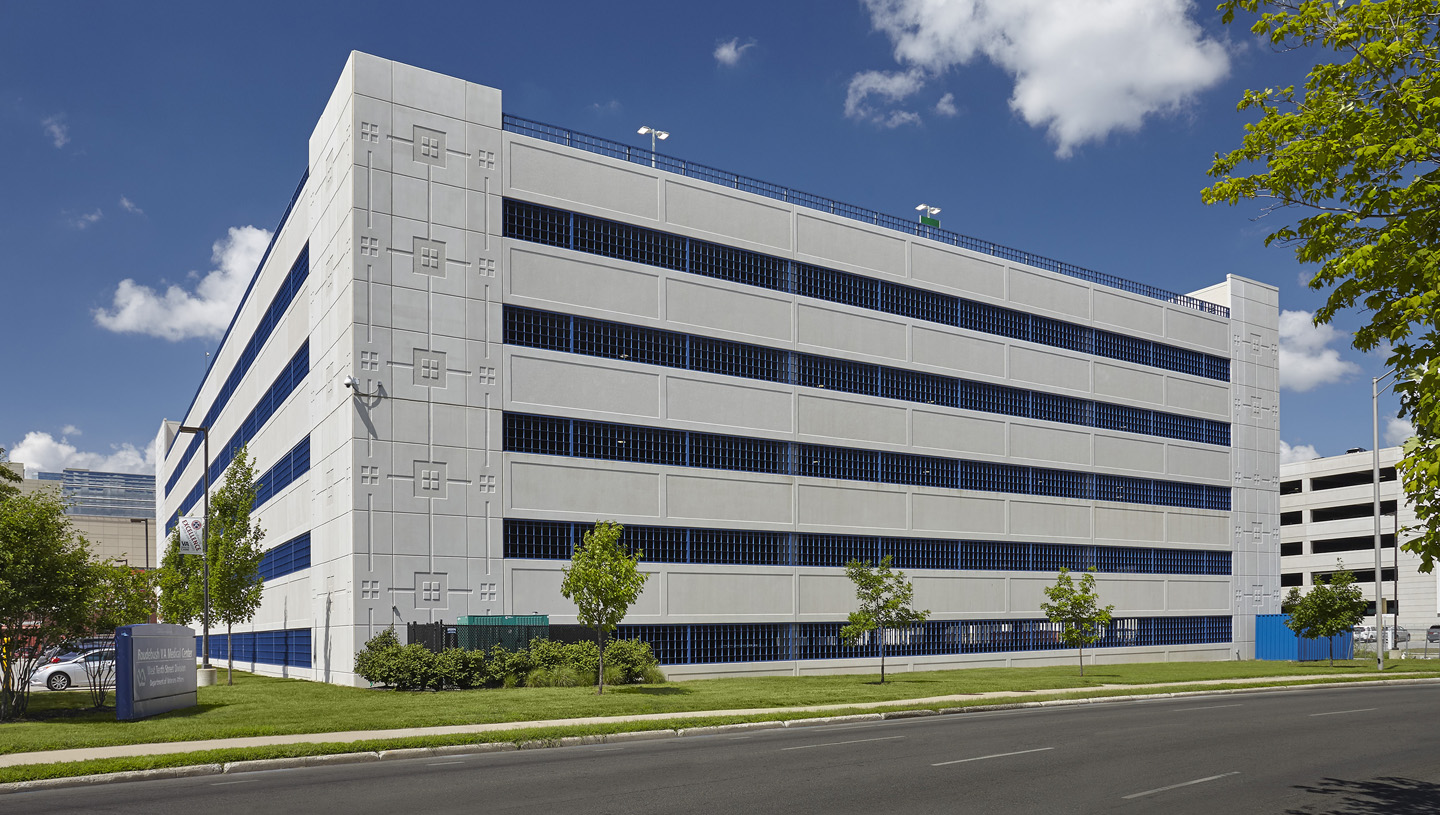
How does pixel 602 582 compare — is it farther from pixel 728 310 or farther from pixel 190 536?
pixel 728 310

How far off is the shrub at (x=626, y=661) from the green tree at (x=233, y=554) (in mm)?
15032

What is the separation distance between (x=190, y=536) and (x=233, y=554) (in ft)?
10.5

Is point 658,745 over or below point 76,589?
below

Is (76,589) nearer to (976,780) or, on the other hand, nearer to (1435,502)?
(976,780)

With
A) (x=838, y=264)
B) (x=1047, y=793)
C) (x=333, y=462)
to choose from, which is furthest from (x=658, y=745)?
(x=838, y=264)

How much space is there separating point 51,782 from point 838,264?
1507 inches

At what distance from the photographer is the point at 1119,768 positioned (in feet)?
56.8

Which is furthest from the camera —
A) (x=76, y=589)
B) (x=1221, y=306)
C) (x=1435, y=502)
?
(x=1221, y=306)

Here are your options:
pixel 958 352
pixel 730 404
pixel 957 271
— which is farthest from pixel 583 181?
pixel 958 352

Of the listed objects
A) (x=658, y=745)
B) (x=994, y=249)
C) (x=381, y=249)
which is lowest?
(x=658, y=745)

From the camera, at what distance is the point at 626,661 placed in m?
35.9

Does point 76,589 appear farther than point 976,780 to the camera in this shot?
Yes

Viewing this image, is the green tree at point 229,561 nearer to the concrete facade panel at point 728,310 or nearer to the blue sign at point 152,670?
the blue sign at point 152,670

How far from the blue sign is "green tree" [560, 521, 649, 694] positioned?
9918 millimetres
